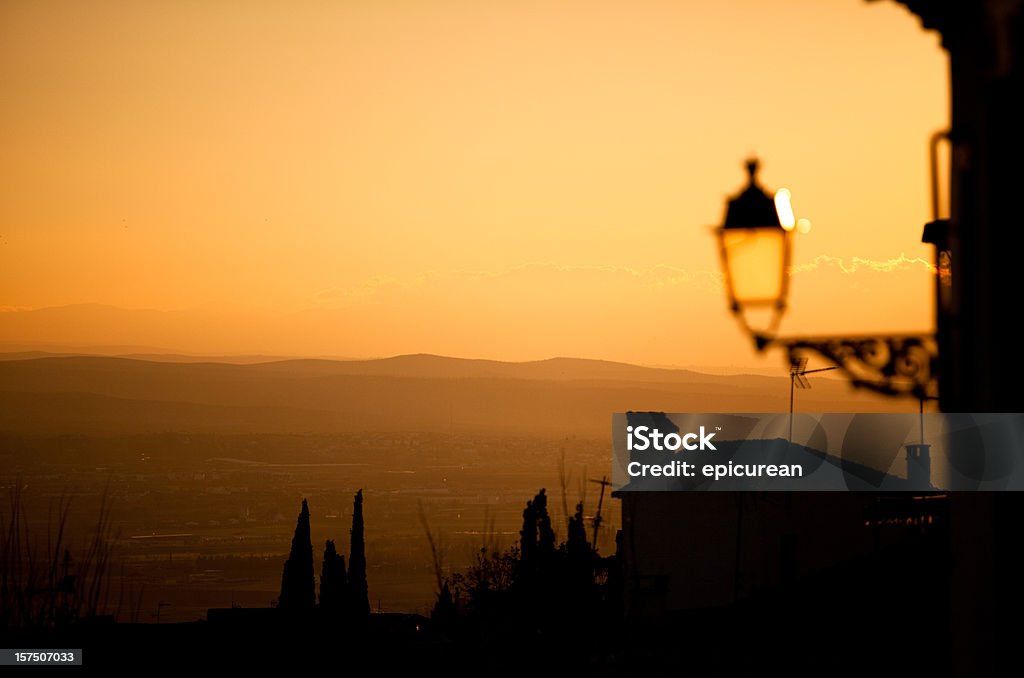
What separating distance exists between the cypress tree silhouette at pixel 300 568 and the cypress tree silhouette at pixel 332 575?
152 cm

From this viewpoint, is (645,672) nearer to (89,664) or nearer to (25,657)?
(25,657)

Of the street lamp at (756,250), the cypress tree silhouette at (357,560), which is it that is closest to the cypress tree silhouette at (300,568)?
the cypress tree silhouette at (357,560)

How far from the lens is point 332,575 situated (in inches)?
3777

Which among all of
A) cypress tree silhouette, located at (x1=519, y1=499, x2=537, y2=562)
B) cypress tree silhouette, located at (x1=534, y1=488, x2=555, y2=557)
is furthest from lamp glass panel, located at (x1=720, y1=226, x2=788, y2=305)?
cypress tree silhouette, located at (x1=519, y1=499, x2=537, y2=562)

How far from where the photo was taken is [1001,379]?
21.7ft

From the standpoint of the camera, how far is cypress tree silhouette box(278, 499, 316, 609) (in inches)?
3467

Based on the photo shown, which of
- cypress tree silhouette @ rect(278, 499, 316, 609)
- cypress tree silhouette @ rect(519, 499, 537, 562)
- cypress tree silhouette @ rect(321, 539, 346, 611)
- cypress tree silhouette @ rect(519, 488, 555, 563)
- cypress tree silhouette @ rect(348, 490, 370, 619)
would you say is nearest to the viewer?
cypress tree silhouette @ rect(519, 488, 555, 563)

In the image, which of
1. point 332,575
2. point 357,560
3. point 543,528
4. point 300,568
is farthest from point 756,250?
point 332,575

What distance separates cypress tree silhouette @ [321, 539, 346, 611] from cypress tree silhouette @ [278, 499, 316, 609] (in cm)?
152

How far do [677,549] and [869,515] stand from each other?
14890 mm

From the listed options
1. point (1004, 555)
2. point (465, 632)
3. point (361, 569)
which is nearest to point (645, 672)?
point (1004, 555)

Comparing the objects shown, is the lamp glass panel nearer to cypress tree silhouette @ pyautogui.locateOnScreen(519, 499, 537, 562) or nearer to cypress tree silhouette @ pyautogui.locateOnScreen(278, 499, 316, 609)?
cypress tree silhouette @ pyautogui.locateOnScreen(519, 499, 537, 562)

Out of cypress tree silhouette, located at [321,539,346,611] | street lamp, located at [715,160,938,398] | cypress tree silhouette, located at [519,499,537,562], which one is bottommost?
cypress tree silhouette, located at [321,539,346,611]

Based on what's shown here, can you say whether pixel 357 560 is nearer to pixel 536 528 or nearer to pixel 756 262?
pixel 536 528
